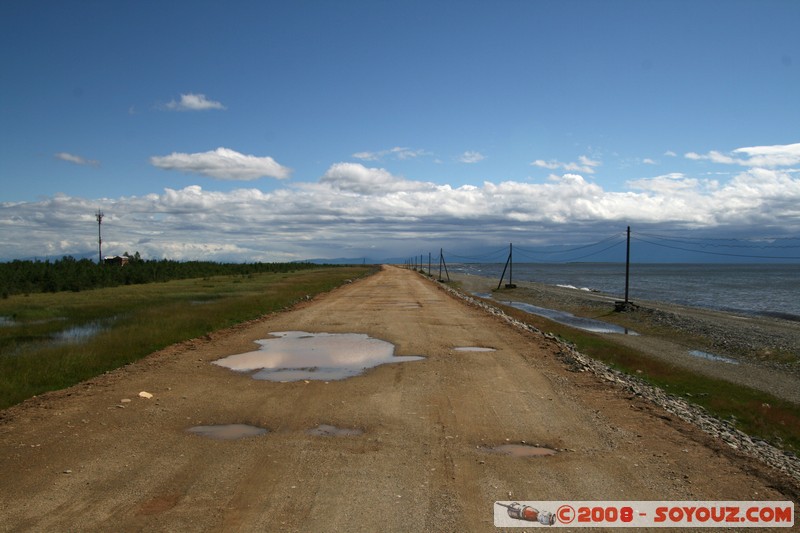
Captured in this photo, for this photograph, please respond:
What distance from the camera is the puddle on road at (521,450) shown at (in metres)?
7.01

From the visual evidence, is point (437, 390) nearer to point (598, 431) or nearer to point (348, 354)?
point (598, 431)

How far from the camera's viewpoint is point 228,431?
310 inches

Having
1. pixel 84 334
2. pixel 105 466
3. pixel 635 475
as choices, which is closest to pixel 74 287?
pixel 84 334

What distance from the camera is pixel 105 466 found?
6449mm

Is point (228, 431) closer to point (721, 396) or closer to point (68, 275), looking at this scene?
point (721, 396)

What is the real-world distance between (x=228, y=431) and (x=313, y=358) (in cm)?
616

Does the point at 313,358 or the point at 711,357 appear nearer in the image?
the point at 313,358

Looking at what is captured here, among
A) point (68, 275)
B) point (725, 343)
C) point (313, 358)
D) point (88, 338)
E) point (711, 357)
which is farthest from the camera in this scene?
point (68, 275)

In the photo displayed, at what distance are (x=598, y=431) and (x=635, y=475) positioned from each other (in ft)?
5.76

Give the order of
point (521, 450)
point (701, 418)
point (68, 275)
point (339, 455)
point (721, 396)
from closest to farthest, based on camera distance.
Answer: point (339, 455) < point (521, 450) < point (701, 418) < point (721, 396) < point (68, 275)

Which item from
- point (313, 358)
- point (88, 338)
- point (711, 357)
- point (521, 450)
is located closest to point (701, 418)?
point (521, 450)

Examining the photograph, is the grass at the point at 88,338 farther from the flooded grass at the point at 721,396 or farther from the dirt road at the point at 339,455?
the flooded grass at the point at 721,396

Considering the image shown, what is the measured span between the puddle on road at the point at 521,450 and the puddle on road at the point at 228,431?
3.11m

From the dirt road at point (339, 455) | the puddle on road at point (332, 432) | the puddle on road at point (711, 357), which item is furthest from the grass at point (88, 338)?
the puddle on road at point (711, 357)
